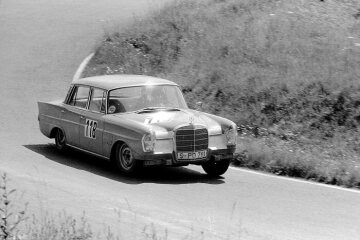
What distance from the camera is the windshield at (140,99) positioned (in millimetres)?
14492

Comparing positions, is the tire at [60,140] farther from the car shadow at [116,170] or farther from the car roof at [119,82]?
the car roof at [119,82]

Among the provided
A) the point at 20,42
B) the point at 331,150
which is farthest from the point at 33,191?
the point at 20,42

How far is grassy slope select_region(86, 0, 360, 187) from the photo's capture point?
15.5 meters

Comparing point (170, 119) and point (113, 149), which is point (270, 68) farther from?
point (113, 149)

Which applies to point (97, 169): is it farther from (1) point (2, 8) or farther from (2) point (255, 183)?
(1) point (2, 8)

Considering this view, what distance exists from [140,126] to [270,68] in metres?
6.99

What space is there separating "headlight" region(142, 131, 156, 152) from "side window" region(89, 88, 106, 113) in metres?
1.56

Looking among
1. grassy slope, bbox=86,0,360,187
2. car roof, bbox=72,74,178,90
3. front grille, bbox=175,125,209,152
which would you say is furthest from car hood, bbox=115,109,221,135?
grassy slope, bbox=86,0,360,187

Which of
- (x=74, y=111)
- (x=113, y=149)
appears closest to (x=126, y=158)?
(x=113, y=149)

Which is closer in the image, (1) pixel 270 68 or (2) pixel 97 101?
(2) pixel 97 101

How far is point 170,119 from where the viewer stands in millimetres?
13883

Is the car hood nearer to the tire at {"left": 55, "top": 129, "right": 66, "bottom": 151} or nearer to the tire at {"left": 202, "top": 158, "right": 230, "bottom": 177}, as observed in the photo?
the tire at {"left": 202, "top": 158, "right": 230, "bottom": 177}

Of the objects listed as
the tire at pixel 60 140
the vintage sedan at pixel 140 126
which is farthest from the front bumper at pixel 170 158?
the tire at pixel 60 140

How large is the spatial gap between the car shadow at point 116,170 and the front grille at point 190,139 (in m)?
0.56
